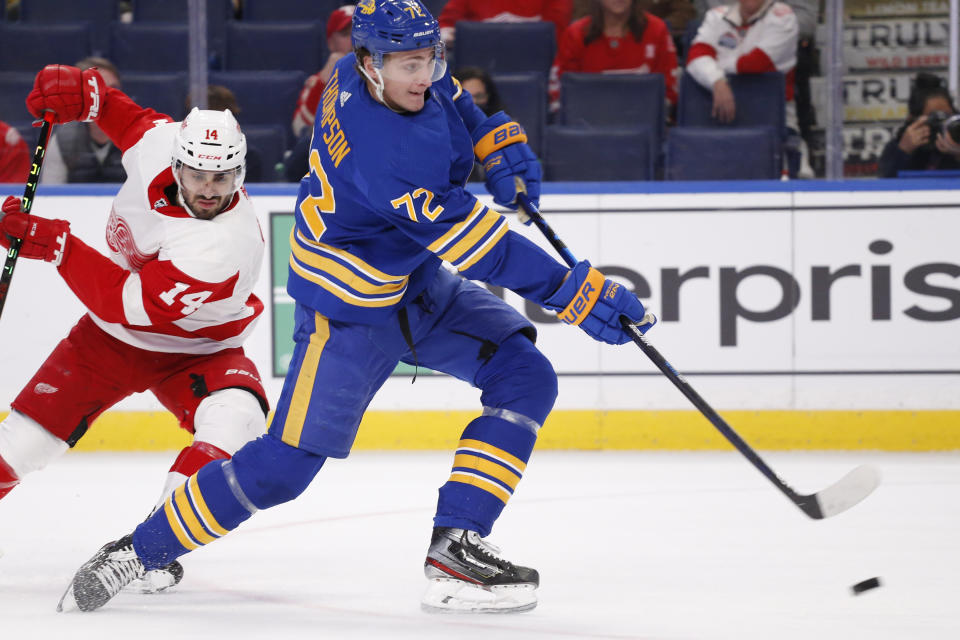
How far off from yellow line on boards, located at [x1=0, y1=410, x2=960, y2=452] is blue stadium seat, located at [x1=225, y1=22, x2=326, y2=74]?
1.56m

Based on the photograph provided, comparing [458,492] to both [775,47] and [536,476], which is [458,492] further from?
[775,47]

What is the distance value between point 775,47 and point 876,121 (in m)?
0.51

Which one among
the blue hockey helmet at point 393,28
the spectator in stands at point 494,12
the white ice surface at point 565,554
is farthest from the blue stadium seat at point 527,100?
the blue hockey helmet at point 393,28

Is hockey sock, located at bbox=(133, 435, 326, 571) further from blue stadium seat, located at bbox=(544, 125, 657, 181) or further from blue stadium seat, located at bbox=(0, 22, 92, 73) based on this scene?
blue stadium seat, located at bbox=(0, 22, 92, 73)

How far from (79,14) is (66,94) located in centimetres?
286

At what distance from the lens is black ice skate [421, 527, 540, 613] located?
284cm

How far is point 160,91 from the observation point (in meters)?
5.38

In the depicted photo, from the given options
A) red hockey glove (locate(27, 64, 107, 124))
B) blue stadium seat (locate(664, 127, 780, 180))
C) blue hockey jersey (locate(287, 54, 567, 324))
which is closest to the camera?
blue hockey jersey (locate(287, 54, 567, 324))

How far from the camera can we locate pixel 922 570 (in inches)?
125

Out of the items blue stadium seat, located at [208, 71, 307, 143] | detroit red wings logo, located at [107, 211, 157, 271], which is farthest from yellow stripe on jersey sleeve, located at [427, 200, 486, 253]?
blue stadium seat, located at [208, 71, 307, 143]

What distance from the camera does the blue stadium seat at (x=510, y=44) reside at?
5.58 meters

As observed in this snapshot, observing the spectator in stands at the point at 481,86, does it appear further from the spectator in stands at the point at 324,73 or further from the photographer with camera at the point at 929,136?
the photographer with camera at the point at 929,136

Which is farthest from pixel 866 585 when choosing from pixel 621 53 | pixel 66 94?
pixel 621 53

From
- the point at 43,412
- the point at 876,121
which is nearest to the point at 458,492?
the point at 43,412
